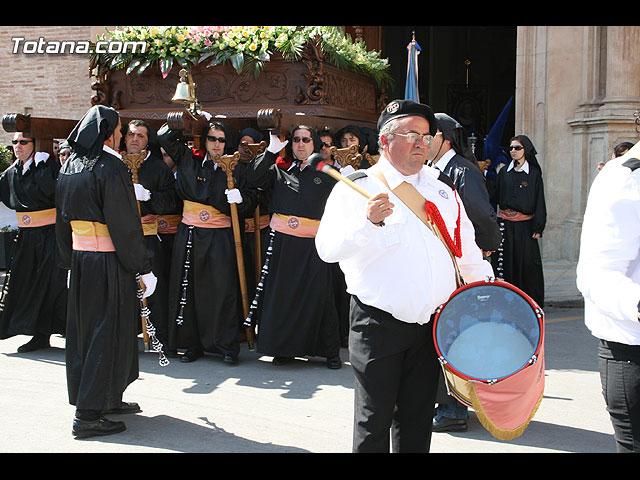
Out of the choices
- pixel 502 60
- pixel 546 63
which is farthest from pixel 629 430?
→ pixel 502 60

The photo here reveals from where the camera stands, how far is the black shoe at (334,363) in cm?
642

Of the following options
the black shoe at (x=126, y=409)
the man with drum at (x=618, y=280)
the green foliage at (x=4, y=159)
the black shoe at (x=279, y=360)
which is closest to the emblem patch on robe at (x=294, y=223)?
the black shoe at (x=279, y=360)

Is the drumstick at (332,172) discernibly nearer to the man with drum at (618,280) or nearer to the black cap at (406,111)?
the black cap at (406,111)

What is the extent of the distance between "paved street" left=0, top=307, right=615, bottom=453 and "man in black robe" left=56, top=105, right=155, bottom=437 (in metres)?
0.29

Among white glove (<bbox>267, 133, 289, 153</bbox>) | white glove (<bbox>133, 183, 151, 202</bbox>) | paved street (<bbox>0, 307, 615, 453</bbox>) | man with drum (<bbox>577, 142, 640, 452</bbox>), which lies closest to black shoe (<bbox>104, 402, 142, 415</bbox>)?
paved street (<bbox>0, 307, 615, 453</bbox>)

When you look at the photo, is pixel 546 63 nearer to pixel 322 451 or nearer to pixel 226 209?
pixel 226 209

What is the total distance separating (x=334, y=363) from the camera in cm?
644

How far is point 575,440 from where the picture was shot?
470 cm

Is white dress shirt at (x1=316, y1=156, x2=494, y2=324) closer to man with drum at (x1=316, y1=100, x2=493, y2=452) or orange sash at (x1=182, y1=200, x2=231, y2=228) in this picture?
man with drum at (x1=316, y1=100, x2=493, y2=452)

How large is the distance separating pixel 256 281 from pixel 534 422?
3.21 meters

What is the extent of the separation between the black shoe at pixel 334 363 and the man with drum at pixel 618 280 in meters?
3.52

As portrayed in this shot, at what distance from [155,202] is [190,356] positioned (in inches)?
56.4

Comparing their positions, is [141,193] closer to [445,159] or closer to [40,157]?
[40,157]

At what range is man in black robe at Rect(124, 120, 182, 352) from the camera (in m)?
6.89
